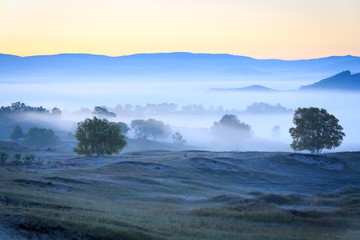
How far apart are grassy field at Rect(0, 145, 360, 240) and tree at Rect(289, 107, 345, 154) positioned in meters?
10.3

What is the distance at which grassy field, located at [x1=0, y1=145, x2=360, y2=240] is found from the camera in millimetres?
24406

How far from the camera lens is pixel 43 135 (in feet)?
524

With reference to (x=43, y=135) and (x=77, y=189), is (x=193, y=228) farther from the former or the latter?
(x=43, y=135)

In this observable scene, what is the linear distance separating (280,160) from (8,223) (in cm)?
7415

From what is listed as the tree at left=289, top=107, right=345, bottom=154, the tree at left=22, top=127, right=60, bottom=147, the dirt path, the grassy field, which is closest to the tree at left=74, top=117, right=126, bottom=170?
the grassy field

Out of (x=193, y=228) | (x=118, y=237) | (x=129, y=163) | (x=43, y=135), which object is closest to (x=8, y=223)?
(x=118, y=237)

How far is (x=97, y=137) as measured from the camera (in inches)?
2800

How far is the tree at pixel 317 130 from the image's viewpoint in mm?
102250

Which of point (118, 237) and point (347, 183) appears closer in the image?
point (118, 237)

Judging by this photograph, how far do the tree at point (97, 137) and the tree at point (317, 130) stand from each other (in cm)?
4830

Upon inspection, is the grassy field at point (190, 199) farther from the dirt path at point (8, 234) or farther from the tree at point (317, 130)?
the tree at point (317, 130)

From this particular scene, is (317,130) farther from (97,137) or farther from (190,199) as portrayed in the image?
(190,199)

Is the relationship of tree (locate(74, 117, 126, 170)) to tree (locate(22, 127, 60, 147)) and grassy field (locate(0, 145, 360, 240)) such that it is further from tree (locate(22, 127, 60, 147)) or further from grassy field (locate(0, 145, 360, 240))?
tree (locate(22, 127, 60, 147))

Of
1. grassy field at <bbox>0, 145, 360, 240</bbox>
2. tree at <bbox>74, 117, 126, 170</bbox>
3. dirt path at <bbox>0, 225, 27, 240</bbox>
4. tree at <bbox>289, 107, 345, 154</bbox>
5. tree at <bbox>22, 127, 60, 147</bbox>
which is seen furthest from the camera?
tree at <bbox>22, 127, 60, 147</bbox>
